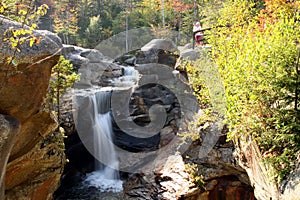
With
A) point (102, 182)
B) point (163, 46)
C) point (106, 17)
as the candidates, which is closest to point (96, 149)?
point (102, 182)

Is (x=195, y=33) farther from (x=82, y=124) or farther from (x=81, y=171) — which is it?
(x=81, y=171)

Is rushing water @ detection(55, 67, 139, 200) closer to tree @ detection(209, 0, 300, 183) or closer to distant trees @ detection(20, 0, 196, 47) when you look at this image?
tree @ detection(209, 0, 300, 183)

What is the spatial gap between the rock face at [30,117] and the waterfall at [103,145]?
14.7 ft

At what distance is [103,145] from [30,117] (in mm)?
8116

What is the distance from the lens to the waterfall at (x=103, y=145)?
1098 cm

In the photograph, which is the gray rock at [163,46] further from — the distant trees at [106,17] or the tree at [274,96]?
the tree at [274,96]

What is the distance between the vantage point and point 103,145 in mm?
12602

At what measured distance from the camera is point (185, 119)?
10922 mm

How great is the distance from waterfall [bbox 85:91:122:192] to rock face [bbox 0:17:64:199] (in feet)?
14.7

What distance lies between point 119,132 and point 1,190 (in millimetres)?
9691

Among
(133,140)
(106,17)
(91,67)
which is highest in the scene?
(106,17)

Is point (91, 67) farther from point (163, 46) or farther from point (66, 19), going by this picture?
point (66, 19)

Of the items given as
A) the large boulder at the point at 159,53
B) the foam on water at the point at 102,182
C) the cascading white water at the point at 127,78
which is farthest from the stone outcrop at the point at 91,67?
the foam on water at the point at 102,182

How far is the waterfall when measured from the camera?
36.0 ft
